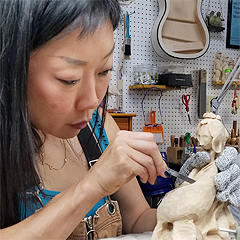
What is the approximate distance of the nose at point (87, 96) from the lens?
436mm

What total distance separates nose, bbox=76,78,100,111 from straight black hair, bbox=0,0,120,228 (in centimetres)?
7

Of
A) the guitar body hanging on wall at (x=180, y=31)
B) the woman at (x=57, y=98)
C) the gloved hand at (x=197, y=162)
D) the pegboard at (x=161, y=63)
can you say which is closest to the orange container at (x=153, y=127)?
the pegboard at (x=161, y=63)

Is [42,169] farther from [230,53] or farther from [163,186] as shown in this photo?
[230,53]

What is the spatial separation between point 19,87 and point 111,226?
415 mm

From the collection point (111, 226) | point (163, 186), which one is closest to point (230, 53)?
point (163, 186)

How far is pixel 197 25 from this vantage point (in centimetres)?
165

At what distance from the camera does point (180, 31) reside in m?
1.60

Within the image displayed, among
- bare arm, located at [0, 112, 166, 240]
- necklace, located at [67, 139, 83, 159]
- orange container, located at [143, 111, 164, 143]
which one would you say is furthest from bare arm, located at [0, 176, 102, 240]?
orange container, located at [143, 111, 164, 143]

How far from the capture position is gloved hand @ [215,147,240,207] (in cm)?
49

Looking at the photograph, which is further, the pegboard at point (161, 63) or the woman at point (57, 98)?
the pegboard at point (161, 63)

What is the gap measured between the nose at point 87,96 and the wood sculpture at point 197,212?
0.23 m

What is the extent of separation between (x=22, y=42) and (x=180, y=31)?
1.36 meters

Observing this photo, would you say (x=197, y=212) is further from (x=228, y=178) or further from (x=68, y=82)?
(x=68, y=82)

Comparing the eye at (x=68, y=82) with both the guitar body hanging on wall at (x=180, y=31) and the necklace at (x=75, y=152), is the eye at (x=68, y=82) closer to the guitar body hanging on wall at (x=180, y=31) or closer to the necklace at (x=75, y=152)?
the necklace at (x=75, y=152)
